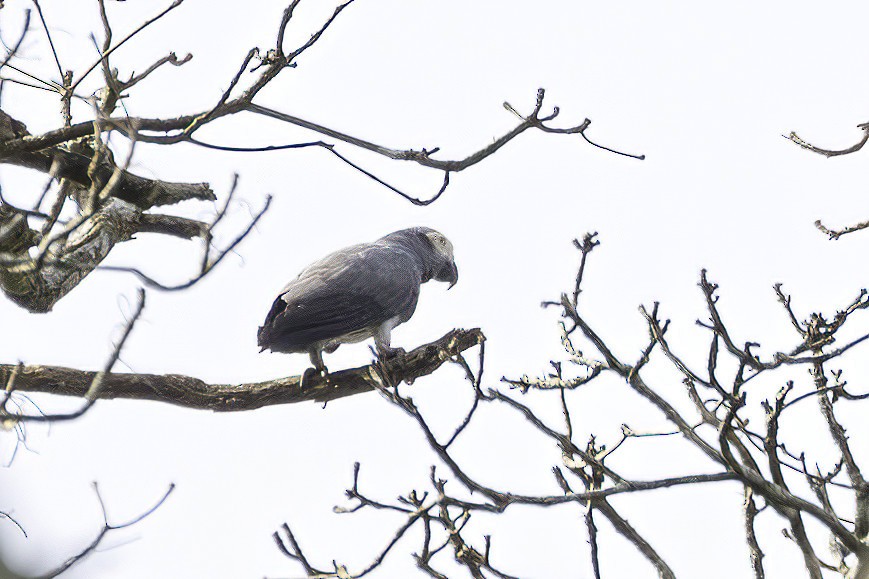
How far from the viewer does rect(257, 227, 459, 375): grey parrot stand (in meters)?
6.08

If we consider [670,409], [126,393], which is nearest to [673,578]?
[670,409]

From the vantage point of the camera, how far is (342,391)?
612 cm

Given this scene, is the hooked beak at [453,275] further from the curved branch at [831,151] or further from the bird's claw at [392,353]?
the curved branch at [831,151]

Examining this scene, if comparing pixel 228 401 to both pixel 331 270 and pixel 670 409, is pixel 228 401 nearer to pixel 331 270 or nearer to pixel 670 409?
pixel 331 270

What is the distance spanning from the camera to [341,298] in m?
6.30

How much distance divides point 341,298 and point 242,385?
36.9 inches

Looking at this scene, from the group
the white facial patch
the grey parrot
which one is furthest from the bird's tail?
the white facial patch

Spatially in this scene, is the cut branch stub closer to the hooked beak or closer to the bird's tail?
the bird's tail

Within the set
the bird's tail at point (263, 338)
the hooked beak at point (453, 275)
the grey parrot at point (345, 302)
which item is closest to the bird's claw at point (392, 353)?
the grey parrot at point (345, 302)

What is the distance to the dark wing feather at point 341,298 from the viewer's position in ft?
19.9

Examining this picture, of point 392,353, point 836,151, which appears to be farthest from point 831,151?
point 392,353

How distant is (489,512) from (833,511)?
7.81 ft

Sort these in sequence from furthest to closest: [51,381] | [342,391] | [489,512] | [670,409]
Result: 1. [342,391]
2. [51,381]
3. [670,409]
4. [489,512]

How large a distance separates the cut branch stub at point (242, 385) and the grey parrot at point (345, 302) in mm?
162
